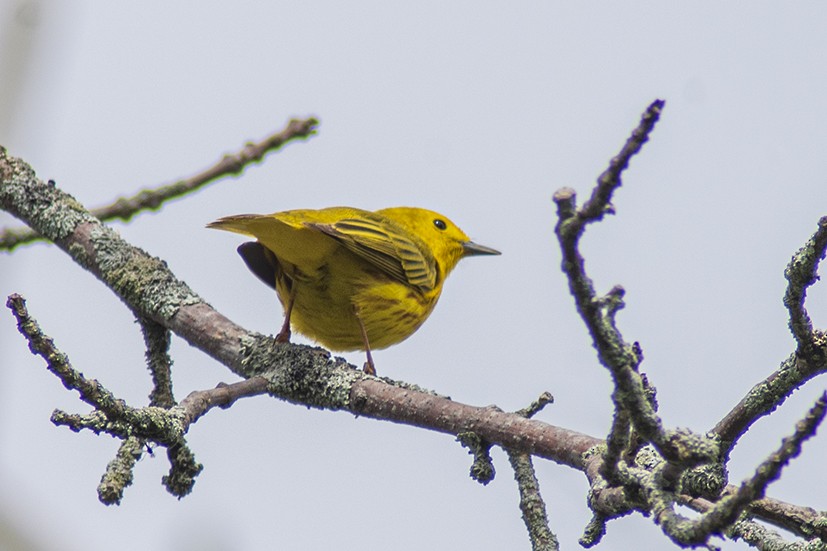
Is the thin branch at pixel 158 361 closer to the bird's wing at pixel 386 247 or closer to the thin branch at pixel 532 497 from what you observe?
the bird's wing at pixel 386 247

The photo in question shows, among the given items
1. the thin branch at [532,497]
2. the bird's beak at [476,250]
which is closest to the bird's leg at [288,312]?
the thin branch at [532,497]

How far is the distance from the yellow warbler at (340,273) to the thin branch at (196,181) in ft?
0.70

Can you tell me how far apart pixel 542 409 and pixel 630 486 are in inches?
42.2

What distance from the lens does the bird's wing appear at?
512cm

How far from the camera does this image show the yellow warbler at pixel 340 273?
16.0 feet

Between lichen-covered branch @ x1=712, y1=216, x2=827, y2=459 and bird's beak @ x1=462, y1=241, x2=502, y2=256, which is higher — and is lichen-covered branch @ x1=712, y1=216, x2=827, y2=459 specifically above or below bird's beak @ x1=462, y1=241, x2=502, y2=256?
below

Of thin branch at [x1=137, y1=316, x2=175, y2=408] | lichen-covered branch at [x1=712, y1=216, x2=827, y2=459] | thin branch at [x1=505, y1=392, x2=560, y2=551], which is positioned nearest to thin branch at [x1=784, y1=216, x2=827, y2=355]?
lichen-covered branch at [x1=712, y1=216, x2=827, y2=459]

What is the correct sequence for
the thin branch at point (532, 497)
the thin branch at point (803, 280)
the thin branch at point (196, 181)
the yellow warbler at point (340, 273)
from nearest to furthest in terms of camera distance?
1. the thin branch at point (803, 280)
2. the thin branch at point (532, 497)
3. the thin branch at point (196, 181)
4. the yellow warbler at point (340, 273)

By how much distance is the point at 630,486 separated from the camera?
227 cm

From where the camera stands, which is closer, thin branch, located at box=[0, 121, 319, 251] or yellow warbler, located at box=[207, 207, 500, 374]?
thin branch, located at box=[0, 121, 319, 251]

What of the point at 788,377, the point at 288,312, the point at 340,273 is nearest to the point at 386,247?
the point at 340,273

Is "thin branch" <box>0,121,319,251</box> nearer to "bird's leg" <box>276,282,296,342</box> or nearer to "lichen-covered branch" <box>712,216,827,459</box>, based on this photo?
"bird's leg" <box>276,282,296,342</box>

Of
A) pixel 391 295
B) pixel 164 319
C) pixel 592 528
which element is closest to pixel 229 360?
pixel 164 319

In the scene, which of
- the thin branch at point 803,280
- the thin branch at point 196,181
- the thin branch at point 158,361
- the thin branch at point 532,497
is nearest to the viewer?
the thin branch at point 803,280
